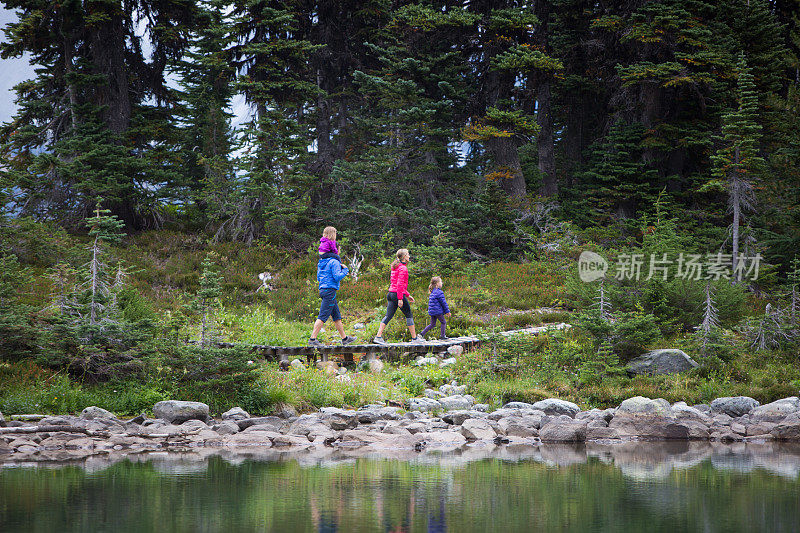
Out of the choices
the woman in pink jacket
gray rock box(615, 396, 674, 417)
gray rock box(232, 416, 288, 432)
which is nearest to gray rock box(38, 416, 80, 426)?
gray rock box(232, 416, 288, 432)

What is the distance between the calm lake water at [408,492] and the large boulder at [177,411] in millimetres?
1420

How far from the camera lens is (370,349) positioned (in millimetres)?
13570

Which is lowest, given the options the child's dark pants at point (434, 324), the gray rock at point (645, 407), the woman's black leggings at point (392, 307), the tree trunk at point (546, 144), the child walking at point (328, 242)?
the gray rock at point (645, 407)

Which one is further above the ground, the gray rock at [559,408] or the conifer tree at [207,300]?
the conifer tree at [207,300]

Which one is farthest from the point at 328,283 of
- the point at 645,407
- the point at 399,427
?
the point at 645,407

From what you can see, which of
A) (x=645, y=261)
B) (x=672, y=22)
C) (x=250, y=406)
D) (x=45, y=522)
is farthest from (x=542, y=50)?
(x=45, y=522)

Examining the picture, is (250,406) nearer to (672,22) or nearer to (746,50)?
(672,22)

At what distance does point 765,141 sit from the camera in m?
21.8

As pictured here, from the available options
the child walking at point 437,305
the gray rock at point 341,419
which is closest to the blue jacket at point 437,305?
the child walking at point 437,305

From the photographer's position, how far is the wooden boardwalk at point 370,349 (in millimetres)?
13094

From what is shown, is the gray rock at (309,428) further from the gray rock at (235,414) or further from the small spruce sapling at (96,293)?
the small spruce sapling at (96,293)

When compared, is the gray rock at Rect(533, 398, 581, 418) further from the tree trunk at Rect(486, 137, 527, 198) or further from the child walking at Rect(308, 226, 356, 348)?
the tree trunk at Rect(486, 137, 527, 198)

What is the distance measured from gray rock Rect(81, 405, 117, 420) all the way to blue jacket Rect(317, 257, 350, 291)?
15.0 feet

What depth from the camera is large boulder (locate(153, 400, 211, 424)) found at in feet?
31.3
